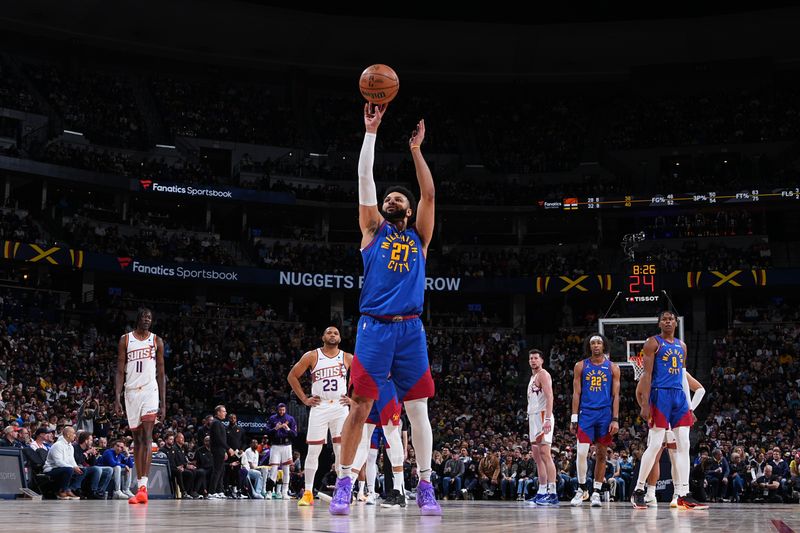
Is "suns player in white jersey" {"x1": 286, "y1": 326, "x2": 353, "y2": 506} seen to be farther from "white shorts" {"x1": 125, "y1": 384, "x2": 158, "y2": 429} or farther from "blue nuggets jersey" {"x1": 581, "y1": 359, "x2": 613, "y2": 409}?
"blue nuggets jersey" {"x1": 581, "y1": 359, "x2": 613, "y2": 409}

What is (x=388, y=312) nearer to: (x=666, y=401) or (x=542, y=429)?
(x=666, y=401)

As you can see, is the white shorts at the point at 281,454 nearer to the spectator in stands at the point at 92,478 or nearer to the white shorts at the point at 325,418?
the spectator in stands at the point at 92,478

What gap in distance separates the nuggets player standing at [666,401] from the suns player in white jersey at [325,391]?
→ 13.7 feet

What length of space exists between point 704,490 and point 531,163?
26131 mm

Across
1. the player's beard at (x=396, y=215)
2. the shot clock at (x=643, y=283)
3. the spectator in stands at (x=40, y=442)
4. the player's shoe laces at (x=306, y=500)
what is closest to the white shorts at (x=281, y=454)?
the spectator in stands at (x=40, y=442)

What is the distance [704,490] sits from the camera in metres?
24.3

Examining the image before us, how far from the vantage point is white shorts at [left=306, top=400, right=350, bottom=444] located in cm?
1388

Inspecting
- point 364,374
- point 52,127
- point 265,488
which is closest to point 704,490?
point 265,488

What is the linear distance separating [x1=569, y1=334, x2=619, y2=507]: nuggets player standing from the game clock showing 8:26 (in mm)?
15719

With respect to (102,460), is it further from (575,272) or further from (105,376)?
(575,272)

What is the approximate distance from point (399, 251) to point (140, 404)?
5.05 metres

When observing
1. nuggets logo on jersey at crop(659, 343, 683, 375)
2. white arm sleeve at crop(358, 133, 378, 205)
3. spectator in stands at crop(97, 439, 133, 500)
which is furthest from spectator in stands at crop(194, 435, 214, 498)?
white arm sleeve at crop(358, 133, 378, 205)

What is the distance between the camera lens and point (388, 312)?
8016 millimetres

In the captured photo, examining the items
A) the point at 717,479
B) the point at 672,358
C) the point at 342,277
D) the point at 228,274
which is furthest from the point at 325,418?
the point at 342,277
